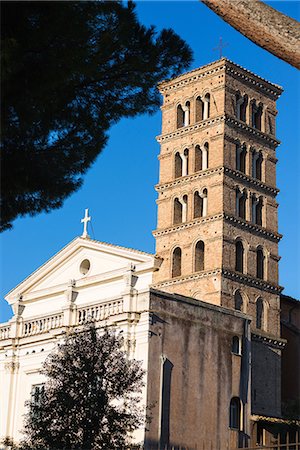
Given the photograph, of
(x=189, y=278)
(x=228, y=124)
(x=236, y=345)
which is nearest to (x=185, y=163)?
(x=228, y=124)

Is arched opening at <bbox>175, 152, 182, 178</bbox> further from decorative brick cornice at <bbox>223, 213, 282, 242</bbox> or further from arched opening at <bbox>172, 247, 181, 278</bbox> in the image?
decorative brick cornice at <bbox>223, 213, 282, 242</bbox>

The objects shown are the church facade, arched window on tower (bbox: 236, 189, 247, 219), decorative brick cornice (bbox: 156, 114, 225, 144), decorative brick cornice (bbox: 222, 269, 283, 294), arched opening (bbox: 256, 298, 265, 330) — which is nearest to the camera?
the church facade

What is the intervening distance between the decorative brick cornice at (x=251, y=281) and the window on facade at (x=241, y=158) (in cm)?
525

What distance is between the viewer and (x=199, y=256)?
4091 centimetres

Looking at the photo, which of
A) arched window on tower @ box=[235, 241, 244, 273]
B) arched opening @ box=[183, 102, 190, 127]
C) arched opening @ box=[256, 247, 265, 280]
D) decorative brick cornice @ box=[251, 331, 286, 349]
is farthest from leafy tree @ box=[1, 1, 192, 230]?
arched opening @ box=[183, 102, 190, 127]

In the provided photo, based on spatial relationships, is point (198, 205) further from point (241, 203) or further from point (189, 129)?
point (189, 129)

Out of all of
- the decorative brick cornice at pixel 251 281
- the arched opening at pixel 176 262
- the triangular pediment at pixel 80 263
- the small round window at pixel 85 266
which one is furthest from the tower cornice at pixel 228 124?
the small round window at pixel 85 266

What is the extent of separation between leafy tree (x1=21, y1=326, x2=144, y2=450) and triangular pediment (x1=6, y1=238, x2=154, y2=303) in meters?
12.5

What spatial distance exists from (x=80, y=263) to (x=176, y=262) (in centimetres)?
430

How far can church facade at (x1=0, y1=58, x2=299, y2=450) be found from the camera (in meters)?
30.0

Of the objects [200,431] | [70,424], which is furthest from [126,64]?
[200,431]

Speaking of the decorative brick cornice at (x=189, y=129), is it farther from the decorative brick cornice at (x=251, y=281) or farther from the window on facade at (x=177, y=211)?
the decorative brick cornice at (x=251, y=281)

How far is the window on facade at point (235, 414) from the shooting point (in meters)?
31.5

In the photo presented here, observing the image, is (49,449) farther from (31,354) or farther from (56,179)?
(56,179)
